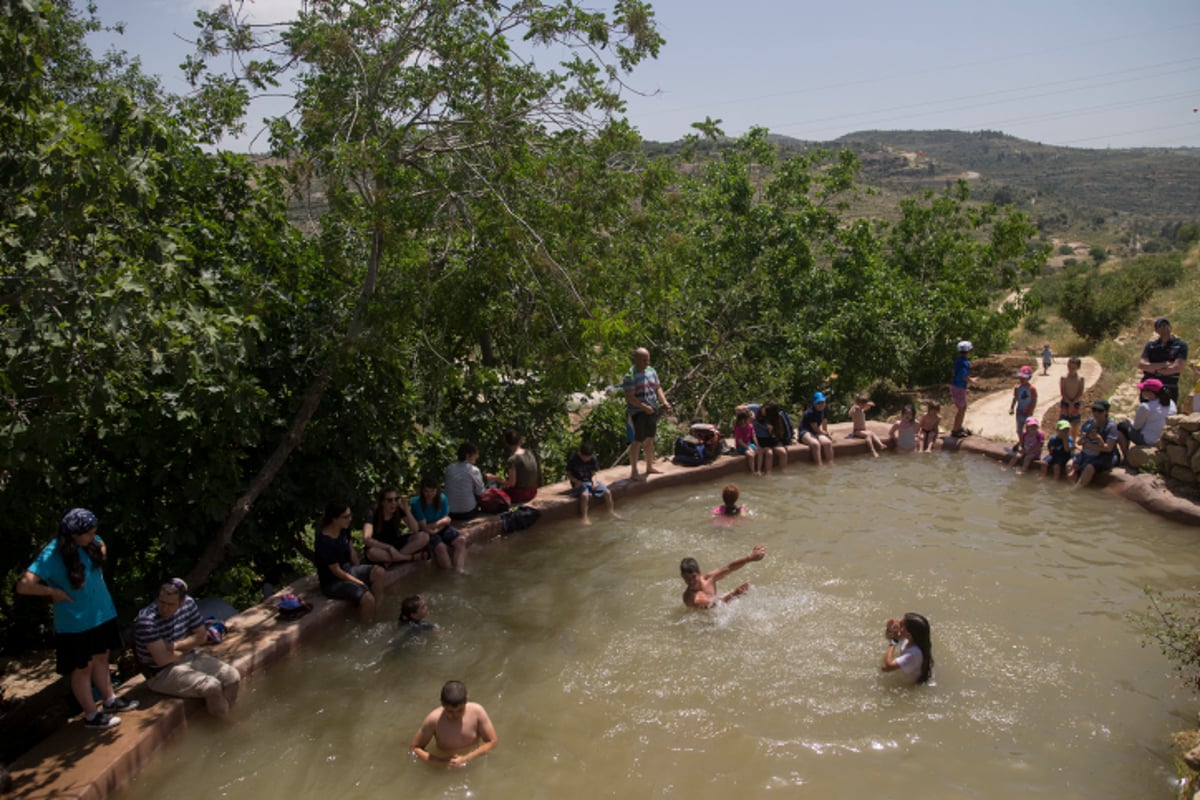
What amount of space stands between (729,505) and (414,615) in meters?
4.04

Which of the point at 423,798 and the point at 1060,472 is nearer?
the point at 423,798

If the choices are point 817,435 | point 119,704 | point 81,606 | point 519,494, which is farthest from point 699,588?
point 817,435

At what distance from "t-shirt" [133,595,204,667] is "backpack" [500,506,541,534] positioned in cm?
360

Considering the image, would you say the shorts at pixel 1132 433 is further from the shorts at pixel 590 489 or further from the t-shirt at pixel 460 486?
the t-shirt at pixel 460 486

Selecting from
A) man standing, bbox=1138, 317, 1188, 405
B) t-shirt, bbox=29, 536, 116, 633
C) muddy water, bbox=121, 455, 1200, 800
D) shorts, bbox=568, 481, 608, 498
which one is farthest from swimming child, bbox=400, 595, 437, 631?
man standing, bbox=1138, 317, 1188, 405

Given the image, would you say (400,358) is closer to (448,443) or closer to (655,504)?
(448,443)

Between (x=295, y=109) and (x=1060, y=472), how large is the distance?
9.98 m

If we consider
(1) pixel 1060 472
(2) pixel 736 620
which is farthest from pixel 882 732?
(1) pixel 1060 472

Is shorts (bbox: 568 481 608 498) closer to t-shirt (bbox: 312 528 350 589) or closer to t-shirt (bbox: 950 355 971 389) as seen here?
t-shirt (bbox: 312 528 350 589)

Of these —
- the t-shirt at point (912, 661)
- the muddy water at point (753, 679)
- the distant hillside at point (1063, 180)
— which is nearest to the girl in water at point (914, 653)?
the t-shirt at point (912, 661)

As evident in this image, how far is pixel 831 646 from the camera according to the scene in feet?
22.1

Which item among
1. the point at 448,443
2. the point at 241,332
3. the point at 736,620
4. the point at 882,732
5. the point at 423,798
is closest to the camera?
the point at 423,798

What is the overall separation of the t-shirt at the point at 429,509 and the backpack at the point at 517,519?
0.82 metres

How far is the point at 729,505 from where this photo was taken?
9773 mm
